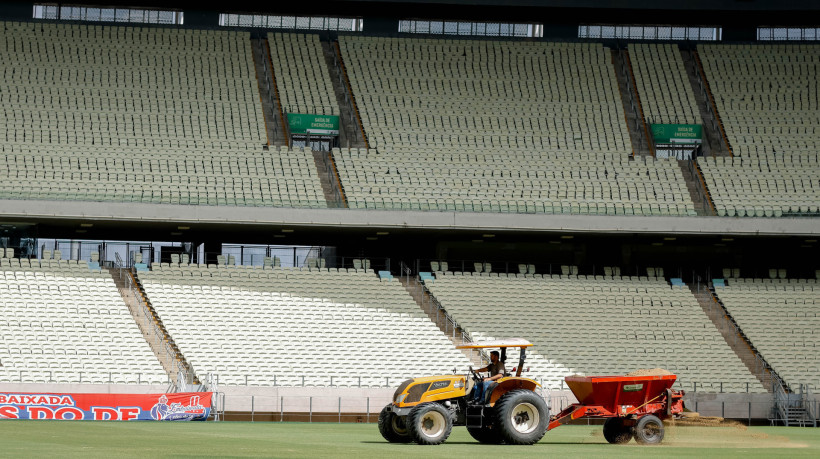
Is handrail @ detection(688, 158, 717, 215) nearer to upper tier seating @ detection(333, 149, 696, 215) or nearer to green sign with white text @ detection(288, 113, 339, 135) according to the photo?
upper tier seating @ detection(333, 149, 696, 215)

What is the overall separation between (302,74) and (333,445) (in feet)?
111

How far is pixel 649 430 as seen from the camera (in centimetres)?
2033

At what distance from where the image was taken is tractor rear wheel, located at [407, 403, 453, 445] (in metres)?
19.0

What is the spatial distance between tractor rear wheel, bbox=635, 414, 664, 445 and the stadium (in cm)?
1283

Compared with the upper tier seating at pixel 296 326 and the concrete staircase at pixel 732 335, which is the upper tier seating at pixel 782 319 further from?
the upper tier seating at pixel 296 326

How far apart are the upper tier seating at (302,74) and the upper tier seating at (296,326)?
906 cm

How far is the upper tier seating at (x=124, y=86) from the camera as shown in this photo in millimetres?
44906

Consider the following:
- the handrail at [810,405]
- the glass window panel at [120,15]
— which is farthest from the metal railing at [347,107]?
the handrail at [810,405]

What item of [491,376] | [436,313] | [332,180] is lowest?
[491,376]

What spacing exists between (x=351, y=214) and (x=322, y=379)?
8.52 metres

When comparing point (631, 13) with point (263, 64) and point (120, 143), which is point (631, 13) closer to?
point (263, 64)

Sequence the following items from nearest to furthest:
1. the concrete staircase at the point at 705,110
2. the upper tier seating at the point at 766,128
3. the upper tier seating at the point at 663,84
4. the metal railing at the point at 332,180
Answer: the metal railing at the point at 332,180, the upper tier seating at the point at 766,128, the concrete staircase at the point at 705,110, the upper tier seating at the point at 663,84

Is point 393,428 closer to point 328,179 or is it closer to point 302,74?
point 328,179

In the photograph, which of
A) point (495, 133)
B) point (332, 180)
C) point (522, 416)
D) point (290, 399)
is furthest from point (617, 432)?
point (495, 133)
